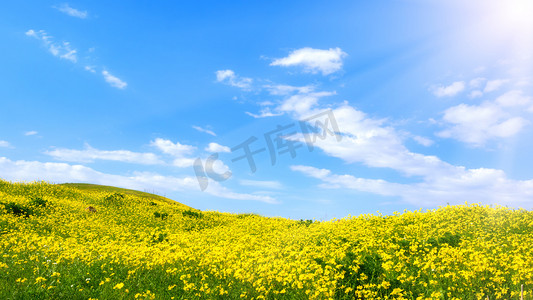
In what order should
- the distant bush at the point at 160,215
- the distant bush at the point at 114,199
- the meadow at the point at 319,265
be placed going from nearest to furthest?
the meadow at the point at 319,265
the distant bush at the point at 160,215
the distant bush at the point at 114,199

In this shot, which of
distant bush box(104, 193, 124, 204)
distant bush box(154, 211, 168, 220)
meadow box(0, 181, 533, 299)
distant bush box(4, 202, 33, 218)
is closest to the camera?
meadow box(0, 181, 533, 299)

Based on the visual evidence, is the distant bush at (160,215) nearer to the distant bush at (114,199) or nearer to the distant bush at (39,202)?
the distant bush at (114,199)

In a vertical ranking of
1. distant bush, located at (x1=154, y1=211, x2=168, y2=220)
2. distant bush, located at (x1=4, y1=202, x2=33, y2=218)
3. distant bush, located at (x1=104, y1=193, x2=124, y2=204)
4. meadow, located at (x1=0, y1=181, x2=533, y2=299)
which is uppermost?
distant bush, located at (x1=104, y1=193, x2=124, y2=204)

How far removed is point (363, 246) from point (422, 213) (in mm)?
7406

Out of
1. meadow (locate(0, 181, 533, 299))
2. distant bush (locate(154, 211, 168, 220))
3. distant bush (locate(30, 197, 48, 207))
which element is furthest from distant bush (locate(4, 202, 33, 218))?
distant bush (locate(154, 211, 168, 220))

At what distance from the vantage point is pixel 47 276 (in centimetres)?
934

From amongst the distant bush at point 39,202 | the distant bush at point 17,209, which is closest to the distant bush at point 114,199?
the distant bush at point 39,202

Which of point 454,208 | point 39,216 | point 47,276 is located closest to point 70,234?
point 39,216

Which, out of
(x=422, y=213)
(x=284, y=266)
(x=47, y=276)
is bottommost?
(x=47, y=276)

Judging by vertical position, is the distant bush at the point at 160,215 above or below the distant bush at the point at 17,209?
above

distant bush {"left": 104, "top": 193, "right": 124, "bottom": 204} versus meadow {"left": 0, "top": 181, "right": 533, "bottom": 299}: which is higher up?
distant bush {"left": 104, "top": 193, "right": 124, "bottom": 204}

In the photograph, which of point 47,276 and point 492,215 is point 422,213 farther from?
point 47,276

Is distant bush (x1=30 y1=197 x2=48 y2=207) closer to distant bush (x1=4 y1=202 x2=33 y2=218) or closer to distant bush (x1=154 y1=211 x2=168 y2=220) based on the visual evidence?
distant bush (x1=4 y1=202 x2=33 y2=218)

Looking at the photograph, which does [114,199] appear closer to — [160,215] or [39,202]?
[39,202]
